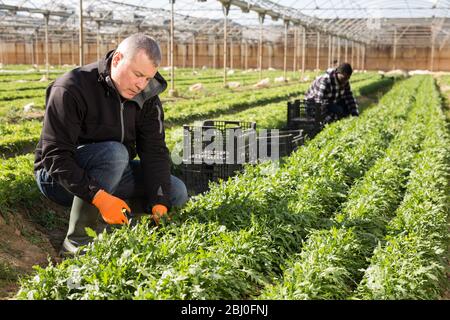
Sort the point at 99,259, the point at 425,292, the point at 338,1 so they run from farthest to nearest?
the point at 338,1
the point at 425,292
the point at 99,259

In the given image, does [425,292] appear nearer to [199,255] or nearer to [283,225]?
[283,225]

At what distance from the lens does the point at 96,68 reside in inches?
175

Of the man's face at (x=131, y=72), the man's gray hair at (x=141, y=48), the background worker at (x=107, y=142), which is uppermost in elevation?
the man's gray hair at (x=141, y=48)

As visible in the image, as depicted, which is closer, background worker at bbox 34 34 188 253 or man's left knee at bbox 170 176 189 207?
background worker at bbox 34 34 188 253

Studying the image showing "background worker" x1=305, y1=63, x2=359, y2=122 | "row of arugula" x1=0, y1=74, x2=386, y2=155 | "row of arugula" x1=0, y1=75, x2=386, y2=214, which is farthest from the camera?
"background worker" x1=305, y1=63, x2=359, y2=122

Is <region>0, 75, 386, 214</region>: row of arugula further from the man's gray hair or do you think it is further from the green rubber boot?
the man's gray hair

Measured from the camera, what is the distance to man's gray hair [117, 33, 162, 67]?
160 inches

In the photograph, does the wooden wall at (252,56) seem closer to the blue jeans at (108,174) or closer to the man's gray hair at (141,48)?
the blue jeans at (108,174)

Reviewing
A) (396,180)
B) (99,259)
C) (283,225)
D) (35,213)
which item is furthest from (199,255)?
(396,180)

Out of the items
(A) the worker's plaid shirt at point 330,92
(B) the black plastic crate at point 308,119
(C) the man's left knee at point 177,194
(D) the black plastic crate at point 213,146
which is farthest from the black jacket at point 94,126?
(A) the worker's plaid shirt at point 330,92

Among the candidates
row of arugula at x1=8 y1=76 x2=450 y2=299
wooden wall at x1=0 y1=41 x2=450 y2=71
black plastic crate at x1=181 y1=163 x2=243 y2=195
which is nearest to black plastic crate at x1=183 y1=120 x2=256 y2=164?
black plastic crate at x1=181 y1=163 x2=243 y2=195

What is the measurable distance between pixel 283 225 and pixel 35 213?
Result: 252 centimetres

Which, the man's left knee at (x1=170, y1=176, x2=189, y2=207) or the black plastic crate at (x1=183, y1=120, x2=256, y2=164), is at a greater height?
the black plastic crate at (x1=183, y1=120, x2=256, y2=164)

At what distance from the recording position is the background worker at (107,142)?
4.09 m
